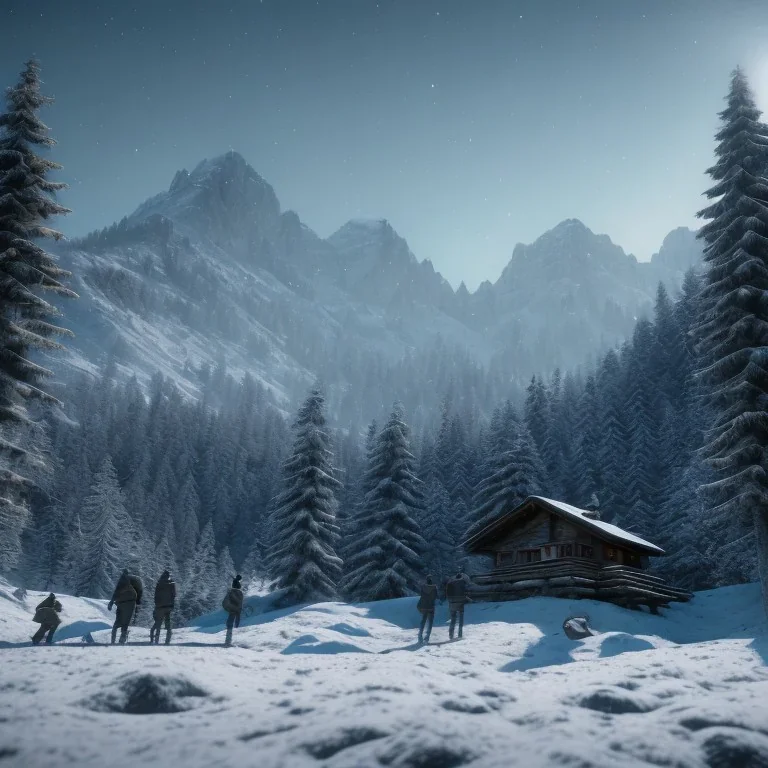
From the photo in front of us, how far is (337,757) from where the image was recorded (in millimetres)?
5875

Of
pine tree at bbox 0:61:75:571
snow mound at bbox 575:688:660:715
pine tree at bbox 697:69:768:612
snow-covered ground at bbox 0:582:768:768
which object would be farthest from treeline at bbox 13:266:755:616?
pine tree at bbox 0:61:75:571

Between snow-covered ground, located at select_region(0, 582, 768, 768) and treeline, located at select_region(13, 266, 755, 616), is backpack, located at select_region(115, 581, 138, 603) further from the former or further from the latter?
treeline, located at select_region(13, 266, 755, 616)

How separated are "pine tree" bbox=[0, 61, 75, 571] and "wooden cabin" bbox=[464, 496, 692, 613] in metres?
19.2

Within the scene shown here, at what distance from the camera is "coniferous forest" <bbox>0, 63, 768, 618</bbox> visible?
19984 mm

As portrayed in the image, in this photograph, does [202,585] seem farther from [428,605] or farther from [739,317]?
[739,317]

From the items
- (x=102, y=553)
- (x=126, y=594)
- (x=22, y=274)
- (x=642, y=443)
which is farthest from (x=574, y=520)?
(x=102, y=553)

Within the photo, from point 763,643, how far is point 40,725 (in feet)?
52.3

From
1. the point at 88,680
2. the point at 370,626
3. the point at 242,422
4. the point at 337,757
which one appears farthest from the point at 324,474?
the point at 242,422

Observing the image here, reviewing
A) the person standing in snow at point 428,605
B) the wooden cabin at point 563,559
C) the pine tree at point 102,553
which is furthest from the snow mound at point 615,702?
the pine tree at point 102,553

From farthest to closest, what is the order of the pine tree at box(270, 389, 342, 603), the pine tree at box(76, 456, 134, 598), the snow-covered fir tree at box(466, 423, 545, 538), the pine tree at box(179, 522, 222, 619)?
the pine tree at box(179, 522, 222, 619), the pine tree at box(76, 456, 134, 598), the snow-covered fir tree at box(466, 423, 545, 538), the pine tree at box(270, 389, 342, 603)

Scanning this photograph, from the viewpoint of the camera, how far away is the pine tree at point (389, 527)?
1394 inches

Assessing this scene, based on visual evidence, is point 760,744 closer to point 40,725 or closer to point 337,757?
point 337,757

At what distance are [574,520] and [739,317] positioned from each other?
34.9 ft

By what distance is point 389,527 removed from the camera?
37188 millimetres
